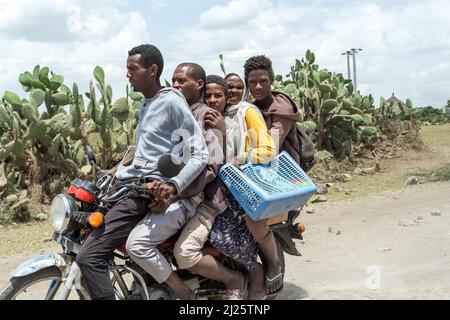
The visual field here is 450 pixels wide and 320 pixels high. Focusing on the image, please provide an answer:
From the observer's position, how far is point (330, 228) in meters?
7.05

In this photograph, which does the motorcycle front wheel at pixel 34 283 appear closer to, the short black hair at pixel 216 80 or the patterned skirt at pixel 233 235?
the patterned skirt at pixel 233 235

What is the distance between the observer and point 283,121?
12.6ft

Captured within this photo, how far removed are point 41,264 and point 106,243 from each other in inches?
13.8

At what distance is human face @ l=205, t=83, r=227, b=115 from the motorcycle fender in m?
1.29

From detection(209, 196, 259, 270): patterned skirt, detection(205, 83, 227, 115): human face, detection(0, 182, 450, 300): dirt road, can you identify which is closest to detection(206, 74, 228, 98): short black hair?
detection(205, 83, 227, 115): human face

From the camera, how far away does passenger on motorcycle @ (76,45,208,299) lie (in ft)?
10.0

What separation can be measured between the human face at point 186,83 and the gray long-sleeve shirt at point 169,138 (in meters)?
0.21

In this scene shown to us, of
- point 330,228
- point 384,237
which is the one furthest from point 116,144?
point 384,237

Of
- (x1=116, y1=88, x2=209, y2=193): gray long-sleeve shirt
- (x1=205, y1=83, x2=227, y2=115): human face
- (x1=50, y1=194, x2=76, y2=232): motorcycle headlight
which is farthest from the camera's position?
(x1=205, y1=83, x2=227, y2=115): human face

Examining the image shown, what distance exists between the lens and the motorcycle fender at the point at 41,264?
9.81 ft

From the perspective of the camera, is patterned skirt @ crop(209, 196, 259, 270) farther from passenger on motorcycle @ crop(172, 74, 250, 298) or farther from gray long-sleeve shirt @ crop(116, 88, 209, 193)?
gray long-sleeve shirt @ crop(116, 88, 209, 193)

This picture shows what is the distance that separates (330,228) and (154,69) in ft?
14.3

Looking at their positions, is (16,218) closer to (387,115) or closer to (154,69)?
(154,69)

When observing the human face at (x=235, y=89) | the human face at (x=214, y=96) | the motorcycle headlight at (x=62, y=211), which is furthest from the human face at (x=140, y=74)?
the human face at (x=235, y=89)
